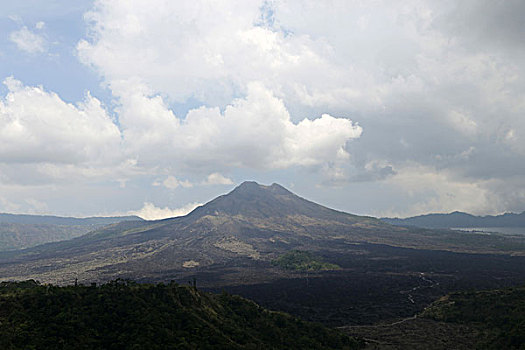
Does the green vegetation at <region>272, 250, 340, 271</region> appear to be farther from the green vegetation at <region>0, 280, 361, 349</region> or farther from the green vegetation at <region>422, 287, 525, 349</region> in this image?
the green vegetation at <region>0, 280, 361, 349</region>

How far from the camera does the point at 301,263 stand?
178 m

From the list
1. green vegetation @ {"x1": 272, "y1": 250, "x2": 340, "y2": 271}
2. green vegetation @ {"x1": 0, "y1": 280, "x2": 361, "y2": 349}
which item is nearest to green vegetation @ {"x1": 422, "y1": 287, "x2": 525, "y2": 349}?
green vegetation @ {"x1": 0, "y1": 280, "x2": 361, "y2": 349}

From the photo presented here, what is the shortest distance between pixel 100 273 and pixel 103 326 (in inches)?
5481

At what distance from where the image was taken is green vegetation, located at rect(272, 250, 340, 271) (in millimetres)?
173000

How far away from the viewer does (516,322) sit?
228 feet

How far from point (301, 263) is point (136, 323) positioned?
444 ft

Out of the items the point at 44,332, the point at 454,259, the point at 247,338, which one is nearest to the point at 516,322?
the point at 247,338

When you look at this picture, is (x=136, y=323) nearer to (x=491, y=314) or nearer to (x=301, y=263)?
(x=491, y=314)

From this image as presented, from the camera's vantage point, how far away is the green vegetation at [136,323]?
45.0 metres

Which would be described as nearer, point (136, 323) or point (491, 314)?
point (136, 323)

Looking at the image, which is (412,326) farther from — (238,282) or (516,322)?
(238,282)

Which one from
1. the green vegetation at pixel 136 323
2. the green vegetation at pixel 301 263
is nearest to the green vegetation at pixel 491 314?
the green vegetation at pixel 136 323

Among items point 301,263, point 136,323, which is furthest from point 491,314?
point 301,263

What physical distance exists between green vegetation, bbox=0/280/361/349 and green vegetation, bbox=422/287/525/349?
78.6 ft
